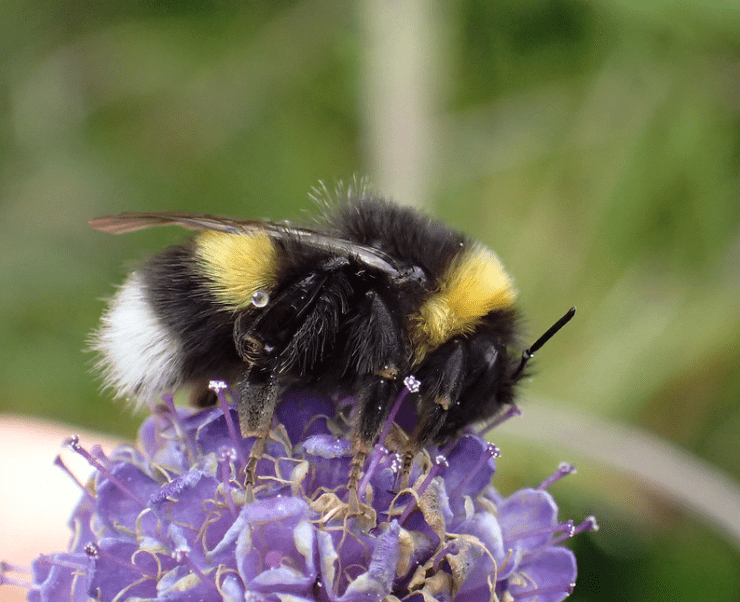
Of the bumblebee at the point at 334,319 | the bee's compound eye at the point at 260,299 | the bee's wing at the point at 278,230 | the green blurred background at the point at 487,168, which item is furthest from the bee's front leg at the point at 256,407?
the green blurred background at the point at 487,168

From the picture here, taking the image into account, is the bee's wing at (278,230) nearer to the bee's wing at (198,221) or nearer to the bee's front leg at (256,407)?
the bee's wing at (198,221)

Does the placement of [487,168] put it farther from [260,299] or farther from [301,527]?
[301,527]

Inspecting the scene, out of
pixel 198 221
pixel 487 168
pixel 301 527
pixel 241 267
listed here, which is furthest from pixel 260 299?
pixel 487 168

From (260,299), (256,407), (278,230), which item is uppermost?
(278,230)

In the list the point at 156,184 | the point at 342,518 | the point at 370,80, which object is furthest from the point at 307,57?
the point at 342,518

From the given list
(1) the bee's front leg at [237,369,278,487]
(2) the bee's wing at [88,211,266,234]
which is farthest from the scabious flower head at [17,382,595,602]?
(2) the bee's wing at [88,211,266,234]

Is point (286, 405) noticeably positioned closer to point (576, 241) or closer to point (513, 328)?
point (513, 328)

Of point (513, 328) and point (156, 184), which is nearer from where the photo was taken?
point (513, 328)
